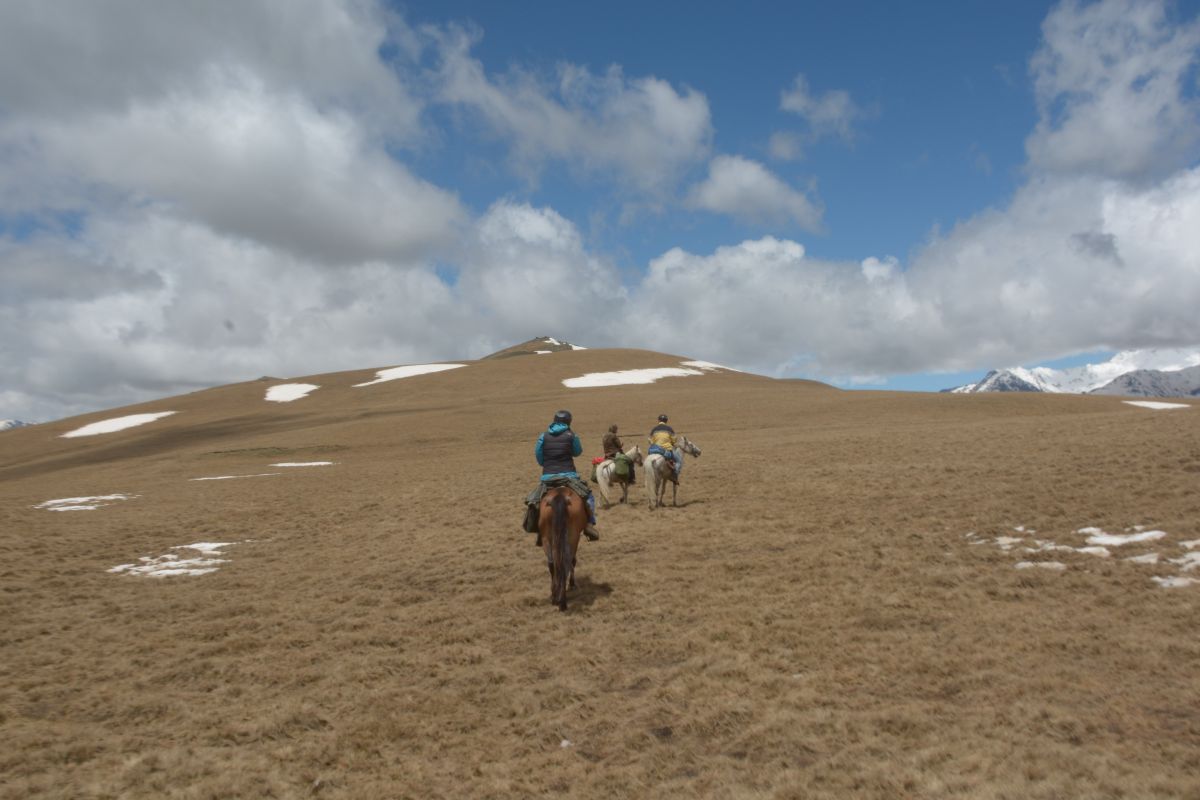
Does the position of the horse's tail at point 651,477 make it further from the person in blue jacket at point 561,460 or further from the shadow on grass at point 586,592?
the person in blue jacket at point 561,460

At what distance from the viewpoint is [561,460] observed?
1327 cm

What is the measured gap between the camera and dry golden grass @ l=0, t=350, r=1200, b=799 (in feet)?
22.6

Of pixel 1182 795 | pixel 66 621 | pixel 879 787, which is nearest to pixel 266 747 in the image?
pixel 879 787

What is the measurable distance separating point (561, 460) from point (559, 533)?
154cm

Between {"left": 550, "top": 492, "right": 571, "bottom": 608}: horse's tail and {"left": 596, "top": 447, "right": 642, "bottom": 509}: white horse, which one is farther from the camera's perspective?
{"left": 596, "top": 447, "right": 642, "bottom": 509}: white horse

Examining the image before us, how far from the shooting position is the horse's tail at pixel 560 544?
12.2 meters

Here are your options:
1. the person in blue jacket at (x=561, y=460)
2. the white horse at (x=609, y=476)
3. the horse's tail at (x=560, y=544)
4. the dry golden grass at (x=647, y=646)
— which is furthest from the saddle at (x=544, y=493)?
the white horse at (x=609, y=476)

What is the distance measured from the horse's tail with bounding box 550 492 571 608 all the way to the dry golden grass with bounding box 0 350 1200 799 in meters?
0.44

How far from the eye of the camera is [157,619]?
1246cm

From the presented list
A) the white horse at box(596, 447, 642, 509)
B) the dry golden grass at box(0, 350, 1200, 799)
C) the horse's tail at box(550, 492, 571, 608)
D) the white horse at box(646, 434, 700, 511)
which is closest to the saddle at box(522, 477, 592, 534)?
the horse's tail at box(550, 492, 571, 608)

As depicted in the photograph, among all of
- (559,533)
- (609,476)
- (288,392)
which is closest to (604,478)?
(609,476)

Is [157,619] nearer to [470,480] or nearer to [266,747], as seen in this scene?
[266,747]

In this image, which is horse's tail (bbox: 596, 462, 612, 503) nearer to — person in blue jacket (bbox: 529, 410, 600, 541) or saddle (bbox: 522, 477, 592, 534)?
person in blue jacket (bbox: 529, 410, 600, 541)

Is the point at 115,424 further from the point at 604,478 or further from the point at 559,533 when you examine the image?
the point at 559,533
